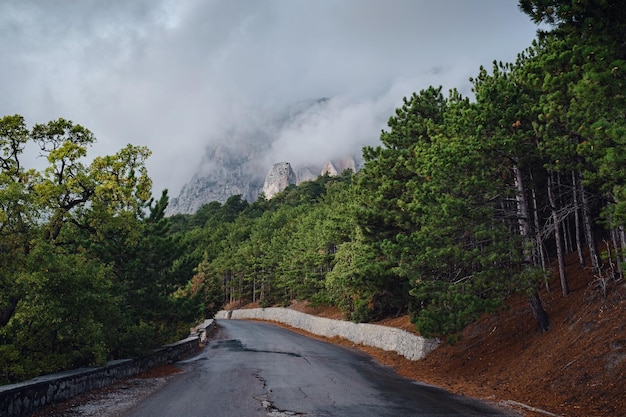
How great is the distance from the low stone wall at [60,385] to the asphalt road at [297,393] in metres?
1.60

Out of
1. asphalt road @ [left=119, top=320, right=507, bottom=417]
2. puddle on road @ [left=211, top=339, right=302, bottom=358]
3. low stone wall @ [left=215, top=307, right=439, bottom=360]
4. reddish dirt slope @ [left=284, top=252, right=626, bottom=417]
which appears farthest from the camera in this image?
puddle on road @ [left=211, top=339, right=302, bottom=358]

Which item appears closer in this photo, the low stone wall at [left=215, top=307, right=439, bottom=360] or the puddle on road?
the low stone wall at [left=215, top=307, right=439, bottom=360]

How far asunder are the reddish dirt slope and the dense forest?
761 mm

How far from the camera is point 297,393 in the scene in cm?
1130

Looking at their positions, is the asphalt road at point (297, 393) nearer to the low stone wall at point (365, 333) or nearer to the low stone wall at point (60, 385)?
the low stone wall at point (60, 385)

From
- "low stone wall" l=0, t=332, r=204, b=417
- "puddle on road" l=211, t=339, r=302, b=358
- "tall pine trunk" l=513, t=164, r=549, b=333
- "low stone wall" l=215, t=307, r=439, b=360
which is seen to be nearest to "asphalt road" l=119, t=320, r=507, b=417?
"low stone wall" l=0, t=332, r=204, b=417

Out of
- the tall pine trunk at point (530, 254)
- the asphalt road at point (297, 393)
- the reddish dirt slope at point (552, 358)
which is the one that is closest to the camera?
the asphalt road at point (297, 393)

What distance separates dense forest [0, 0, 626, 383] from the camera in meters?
8.27

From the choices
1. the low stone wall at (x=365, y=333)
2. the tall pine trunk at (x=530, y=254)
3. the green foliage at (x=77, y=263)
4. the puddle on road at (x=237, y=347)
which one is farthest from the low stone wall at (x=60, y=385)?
the tall pine trunk at (x=530, y=254)

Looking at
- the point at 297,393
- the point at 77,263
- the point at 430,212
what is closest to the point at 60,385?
the point at 77,263

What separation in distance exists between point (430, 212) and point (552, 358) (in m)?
5.15

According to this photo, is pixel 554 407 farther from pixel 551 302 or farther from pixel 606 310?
pixel 551 302

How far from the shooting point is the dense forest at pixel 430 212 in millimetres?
8273

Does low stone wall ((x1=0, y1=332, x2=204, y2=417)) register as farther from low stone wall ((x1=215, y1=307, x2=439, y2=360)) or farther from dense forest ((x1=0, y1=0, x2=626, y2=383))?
low stone wall ((x1=215, y1=307, x2=439, y2=360))
